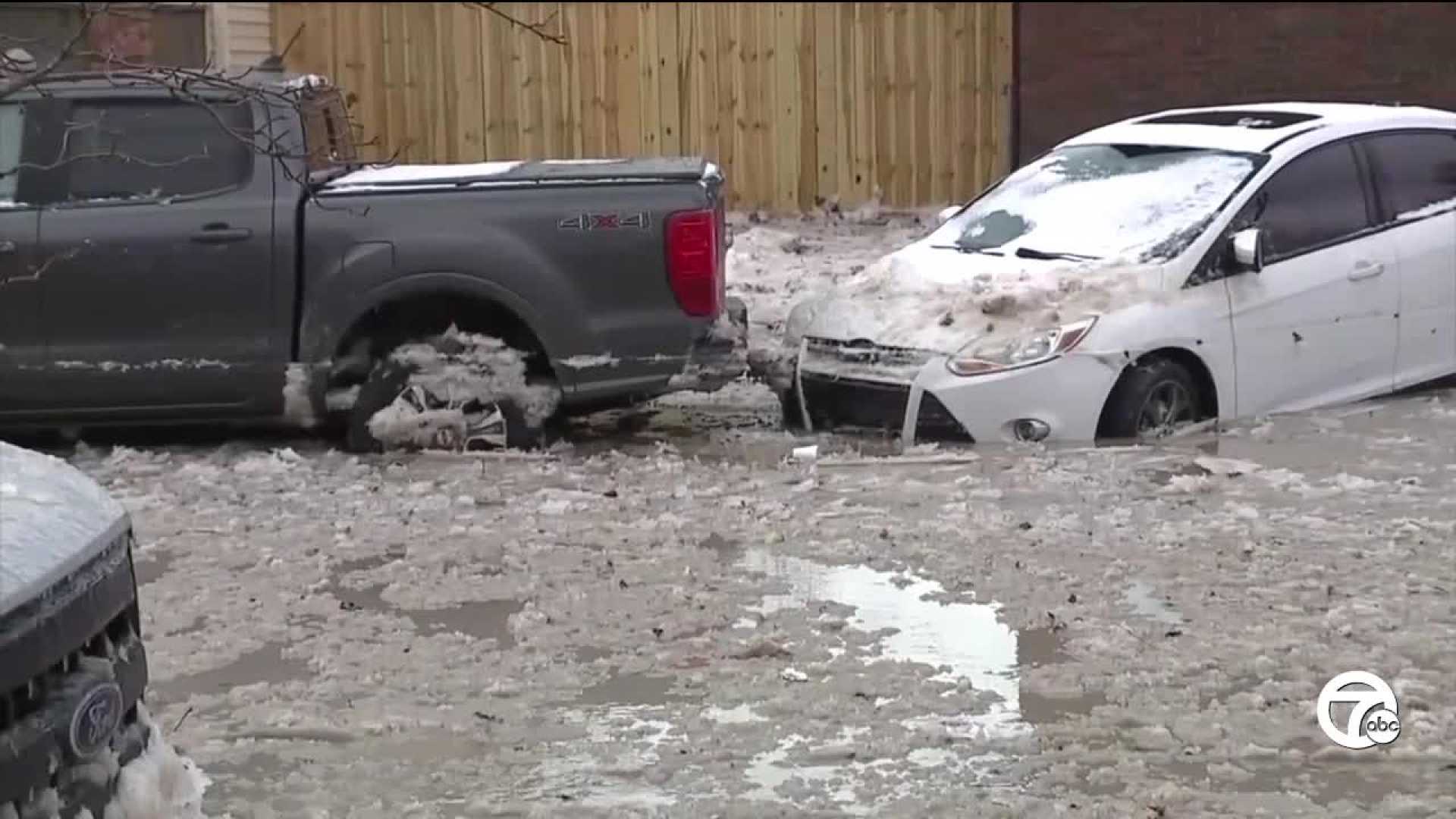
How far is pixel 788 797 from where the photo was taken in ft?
16.1

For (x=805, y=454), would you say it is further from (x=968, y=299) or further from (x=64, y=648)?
(x=64, y=648)

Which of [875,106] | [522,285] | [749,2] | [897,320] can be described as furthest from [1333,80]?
[522,285]

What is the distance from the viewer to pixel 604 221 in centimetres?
892

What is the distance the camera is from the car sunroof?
9.84 m

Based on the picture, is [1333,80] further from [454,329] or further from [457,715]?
[457,715]

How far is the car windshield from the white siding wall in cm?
928

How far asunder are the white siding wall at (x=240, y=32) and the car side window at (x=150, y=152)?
800cm

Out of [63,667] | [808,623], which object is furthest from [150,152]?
[63,667]

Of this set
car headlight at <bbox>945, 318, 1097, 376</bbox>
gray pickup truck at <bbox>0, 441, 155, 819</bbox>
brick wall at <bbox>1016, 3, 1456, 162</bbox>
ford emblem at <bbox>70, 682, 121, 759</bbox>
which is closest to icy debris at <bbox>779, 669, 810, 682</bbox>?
gray pickup truck at <bbox>0, 441, 155, 819</bbox>

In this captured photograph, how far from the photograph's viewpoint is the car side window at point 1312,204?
30.1ft

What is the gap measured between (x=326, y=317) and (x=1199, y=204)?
170 inches

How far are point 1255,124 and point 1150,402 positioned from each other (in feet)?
6.72

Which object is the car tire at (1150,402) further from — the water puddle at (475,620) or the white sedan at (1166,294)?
the water puddle at (475,620)

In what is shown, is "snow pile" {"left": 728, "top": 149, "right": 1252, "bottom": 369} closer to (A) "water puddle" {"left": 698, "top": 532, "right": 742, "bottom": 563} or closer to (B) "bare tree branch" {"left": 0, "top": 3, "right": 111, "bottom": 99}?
(A) "water puddle" {"left": 698, "top": 532, "right": 742, "bottom": 563}
